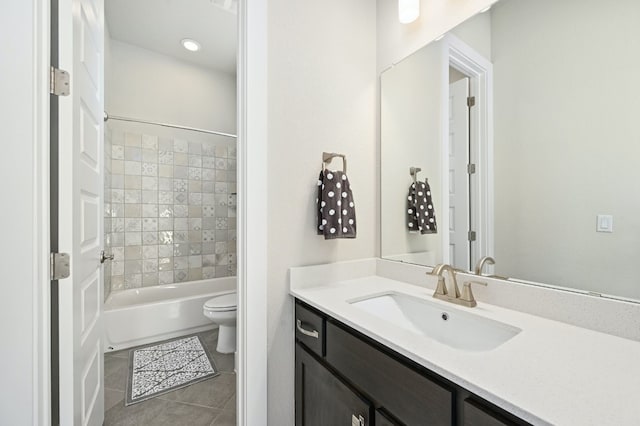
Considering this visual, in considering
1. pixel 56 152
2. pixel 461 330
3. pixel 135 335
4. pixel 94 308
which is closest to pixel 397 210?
pixel 461 330

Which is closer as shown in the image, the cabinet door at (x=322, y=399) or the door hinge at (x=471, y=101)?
the cabinet door at (x=322, y=399)

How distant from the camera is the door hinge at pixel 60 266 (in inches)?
36.7

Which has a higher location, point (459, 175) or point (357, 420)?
point (459, 175)

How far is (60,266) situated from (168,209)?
6.99ft

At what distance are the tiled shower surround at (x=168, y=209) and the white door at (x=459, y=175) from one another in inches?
104

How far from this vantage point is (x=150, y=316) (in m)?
2.40

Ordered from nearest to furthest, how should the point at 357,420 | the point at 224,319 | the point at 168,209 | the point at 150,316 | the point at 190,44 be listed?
the point at 357,420
the point at 224,319
the point at 150,316
the point at 190,44
the point at 168,209

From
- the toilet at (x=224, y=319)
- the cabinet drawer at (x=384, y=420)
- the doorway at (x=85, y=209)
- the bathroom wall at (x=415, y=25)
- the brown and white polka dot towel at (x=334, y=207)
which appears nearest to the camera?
the cabinet drawer at (x=384, y=420)

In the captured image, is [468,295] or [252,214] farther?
[252,214]

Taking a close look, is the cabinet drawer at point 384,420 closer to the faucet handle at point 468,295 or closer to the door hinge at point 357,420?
the door hinge at point 357,420

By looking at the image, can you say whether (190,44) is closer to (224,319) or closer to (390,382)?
(224,319)

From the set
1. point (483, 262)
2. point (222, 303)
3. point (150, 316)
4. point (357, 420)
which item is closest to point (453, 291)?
point (483, 262)

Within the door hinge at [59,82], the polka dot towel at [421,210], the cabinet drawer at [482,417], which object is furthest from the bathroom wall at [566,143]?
the door hinge at [59,82]

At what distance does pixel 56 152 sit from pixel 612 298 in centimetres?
186
